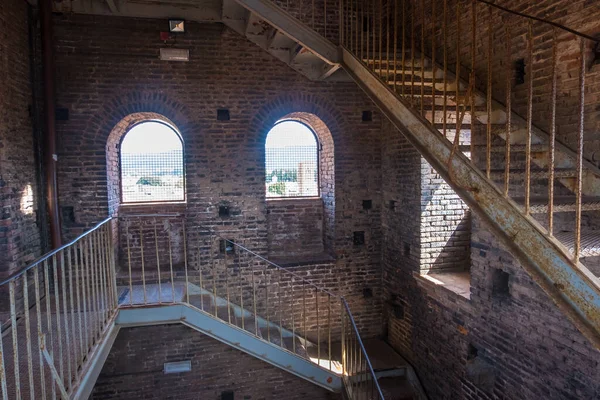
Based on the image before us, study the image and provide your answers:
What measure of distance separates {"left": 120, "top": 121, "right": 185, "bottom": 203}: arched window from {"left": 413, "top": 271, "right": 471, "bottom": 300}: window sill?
393 cm

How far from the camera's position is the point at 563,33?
330 centimetres

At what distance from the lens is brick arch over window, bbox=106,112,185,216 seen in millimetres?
5727

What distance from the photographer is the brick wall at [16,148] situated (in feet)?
14.9

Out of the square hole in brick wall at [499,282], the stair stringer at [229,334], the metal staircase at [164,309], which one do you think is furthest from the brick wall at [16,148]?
the square hole in brick wall at [499,282]

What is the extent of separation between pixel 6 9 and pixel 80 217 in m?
2.63

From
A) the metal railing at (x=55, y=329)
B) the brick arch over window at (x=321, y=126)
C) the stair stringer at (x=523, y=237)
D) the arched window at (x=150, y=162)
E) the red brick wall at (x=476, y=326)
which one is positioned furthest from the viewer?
the arched window at (x=150, y=162)

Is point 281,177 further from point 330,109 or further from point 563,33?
point 563,33

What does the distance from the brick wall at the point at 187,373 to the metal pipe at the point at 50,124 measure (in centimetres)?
175

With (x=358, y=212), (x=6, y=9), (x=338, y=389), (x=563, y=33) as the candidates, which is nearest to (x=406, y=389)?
(x=338, y=389)

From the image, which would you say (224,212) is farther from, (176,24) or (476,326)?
(476,326)

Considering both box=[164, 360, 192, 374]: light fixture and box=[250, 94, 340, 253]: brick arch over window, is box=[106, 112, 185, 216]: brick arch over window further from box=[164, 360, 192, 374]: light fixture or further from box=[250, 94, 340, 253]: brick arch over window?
box=[164, 360, 192, 374]: light fixture

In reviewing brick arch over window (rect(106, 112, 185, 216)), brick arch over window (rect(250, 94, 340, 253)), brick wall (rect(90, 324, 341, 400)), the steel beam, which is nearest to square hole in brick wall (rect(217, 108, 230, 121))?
brick arch over window (rect(250, 94, 340, 253))

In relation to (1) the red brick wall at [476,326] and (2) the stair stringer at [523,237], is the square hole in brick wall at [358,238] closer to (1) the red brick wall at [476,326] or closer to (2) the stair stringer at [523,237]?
(1) the red brick wall at [476,326]

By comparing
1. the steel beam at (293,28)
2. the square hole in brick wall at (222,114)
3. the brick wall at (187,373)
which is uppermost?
the steel beam at (293,28)
